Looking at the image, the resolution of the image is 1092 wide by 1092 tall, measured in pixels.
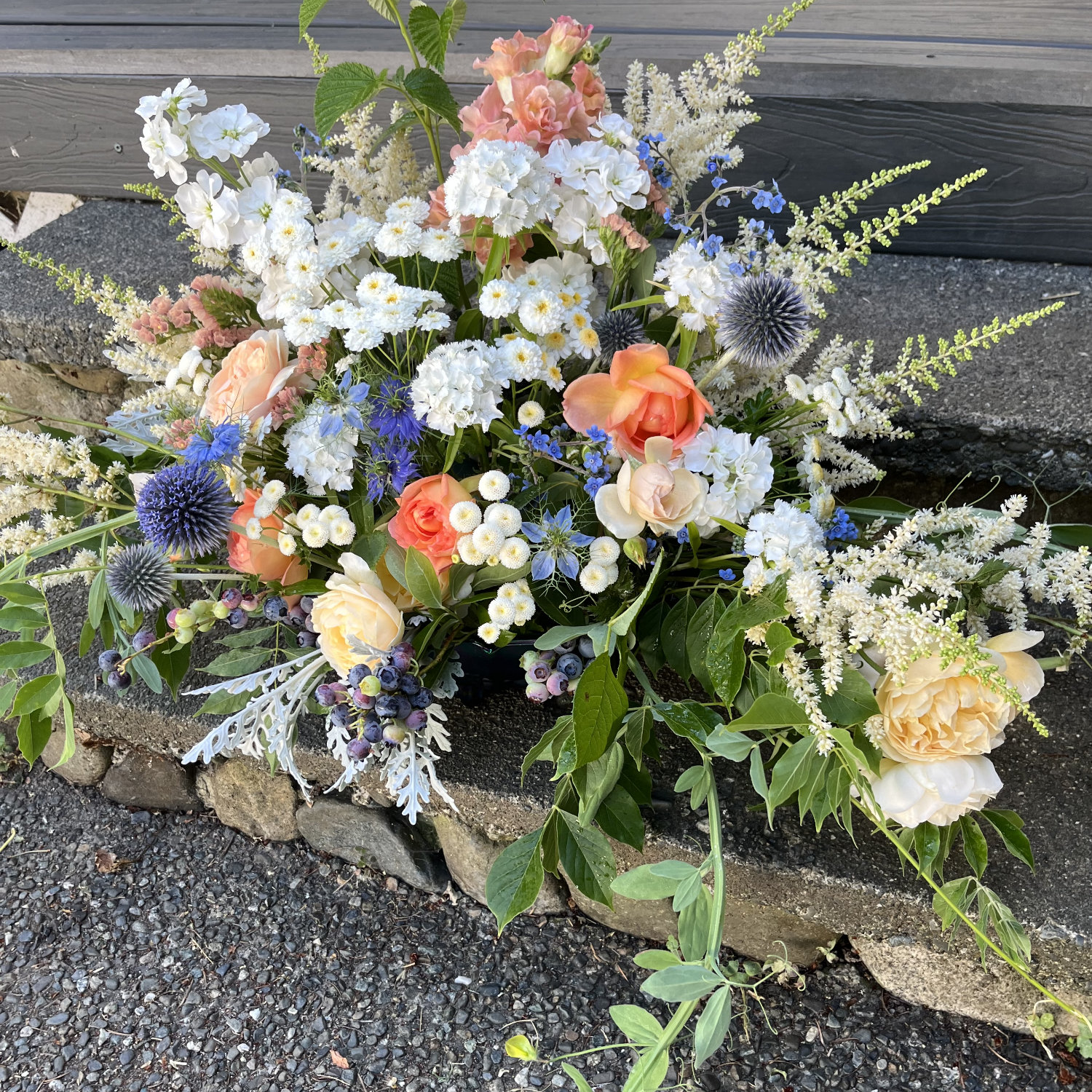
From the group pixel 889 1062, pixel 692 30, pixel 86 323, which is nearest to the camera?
pixel 889 1062

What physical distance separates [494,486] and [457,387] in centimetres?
11

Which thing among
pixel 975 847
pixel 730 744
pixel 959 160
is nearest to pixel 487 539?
pixel 730 744

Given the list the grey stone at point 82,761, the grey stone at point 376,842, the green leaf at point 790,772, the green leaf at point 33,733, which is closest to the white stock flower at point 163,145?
the green leaf at point 33,733

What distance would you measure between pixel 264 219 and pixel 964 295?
134 cm

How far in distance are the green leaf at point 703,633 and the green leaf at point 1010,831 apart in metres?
0.35

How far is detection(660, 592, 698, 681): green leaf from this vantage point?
114 centimetres

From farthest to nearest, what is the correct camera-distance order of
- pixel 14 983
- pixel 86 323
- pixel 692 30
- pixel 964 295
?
pixel 692 30, pixel 86 323, pixel 964 295, pixel 14 983

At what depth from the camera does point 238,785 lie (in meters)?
1.64

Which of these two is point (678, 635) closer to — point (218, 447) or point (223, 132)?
point (218, 447)

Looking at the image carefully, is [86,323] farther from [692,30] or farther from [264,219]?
[692,30]

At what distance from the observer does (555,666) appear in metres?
1.15

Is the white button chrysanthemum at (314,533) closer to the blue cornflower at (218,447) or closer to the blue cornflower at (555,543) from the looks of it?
the blue cornflower at (218,447)

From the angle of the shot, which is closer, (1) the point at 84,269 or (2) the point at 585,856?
(2) the point at 585,856

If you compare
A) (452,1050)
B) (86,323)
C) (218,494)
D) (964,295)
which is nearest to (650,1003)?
(452,1050)
